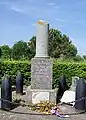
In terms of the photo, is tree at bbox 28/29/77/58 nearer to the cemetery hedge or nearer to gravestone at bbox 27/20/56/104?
the cemetery hedge

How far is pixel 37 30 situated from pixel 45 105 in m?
2.72

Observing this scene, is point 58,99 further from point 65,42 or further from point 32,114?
point 65,42

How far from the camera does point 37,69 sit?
30.6ft

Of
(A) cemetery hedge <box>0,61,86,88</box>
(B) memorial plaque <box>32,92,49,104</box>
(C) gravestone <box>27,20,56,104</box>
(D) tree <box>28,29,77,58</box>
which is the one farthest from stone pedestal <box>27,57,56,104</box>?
(D) tree <box>28,29,77,58</box>

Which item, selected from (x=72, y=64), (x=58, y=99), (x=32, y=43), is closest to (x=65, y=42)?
(x=32, y=43)

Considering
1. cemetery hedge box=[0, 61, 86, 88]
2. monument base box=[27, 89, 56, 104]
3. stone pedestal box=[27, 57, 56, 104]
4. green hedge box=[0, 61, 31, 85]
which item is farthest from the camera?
green hedge box=[0, 61, 31, 85]

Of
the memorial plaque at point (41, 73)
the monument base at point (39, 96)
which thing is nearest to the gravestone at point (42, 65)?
the memorial plaque at point (41, 73)

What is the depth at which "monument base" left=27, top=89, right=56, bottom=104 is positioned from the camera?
29.6 feet

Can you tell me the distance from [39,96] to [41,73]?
827 mm

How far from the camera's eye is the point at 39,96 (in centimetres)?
905

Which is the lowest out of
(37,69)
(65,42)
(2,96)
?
(2,96)

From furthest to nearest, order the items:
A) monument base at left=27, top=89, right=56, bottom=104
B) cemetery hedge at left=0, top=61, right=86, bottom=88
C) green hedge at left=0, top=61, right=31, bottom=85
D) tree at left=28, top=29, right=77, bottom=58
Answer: tree at left=28, top=29, right=77, bottom=58 < green hedge at left=0, top=61, right=31, bottom=85 < cemetery hedge at left=0, top=61, right=86, bottom=88 < monument base at left=27, top=89, right=56, bottom=104

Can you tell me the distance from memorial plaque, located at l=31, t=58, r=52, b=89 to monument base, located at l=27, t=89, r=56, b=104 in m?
0.32

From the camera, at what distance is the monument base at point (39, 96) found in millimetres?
9016
